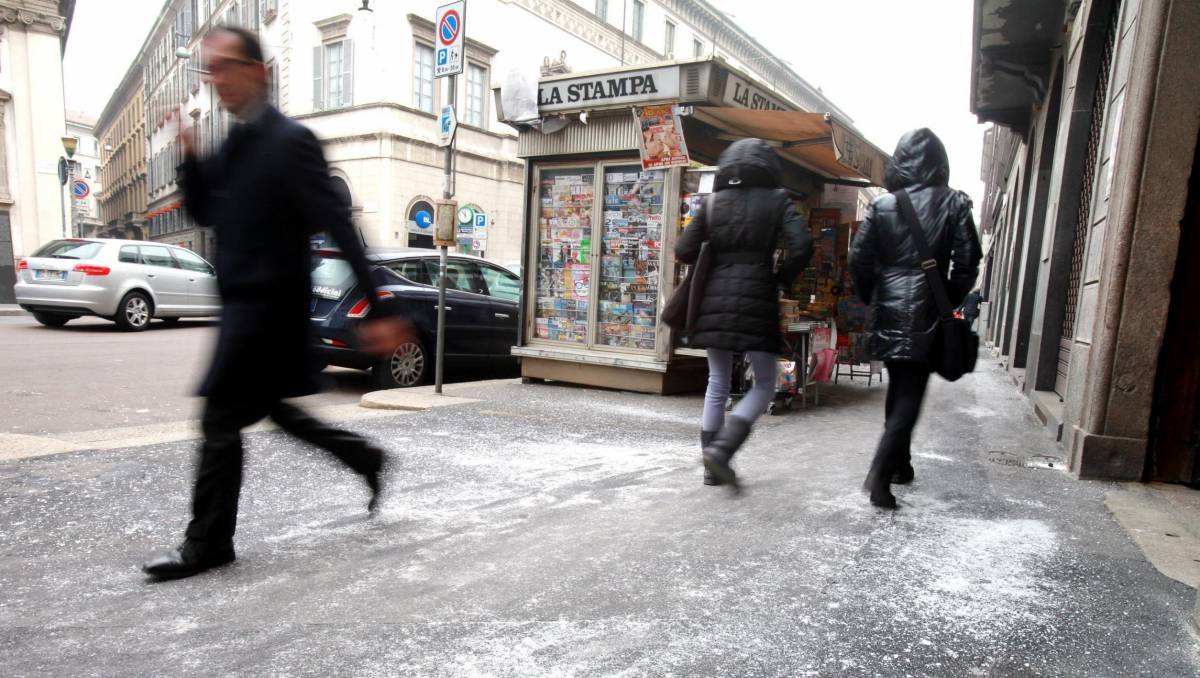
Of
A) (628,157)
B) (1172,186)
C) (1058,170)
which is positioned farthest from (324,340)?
(1058,170)

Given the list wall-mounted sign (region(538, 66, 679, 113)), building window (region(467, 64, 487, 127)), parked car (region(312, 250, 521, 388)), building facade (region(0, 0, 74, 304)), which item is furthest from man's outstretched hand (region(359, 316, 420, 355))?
building facade (region(0, 0, 74, 304))

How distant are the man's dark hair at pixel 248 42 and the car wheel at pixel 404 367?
5.49 meters

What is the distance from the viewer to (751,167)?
13.0 ft

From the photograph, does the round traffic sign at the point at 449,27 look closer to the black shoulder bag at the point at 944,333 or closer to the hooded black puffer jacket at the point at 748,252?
the hooded black puffer jacket at the point at 748,252

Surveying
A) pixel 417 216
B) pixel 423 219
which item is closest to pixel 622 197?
pixel 423 219

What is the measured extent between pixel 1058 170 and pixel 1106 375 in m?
4.59

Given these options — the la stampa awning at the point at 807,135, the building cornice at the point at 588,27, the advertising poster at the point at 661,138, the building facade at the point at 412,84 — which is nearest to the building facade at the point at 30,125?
the building facade at the point at 412,84

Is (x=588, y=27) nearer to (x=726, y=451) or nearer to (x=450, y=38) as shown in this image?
(x=450, y=38)

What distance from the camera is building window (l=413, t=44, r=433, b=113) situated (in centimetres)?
2438

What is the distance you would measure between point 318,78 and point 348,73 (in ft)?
4.69

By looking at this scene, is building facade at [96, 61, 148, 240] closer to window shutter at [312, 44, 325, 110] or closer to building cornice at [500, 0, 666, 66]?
window shutter at [312, 44, 325, 110]

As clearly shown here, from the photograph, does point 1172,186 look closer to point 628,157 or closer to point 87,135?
point 628,157

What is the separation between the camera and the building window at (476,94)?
26984 mm

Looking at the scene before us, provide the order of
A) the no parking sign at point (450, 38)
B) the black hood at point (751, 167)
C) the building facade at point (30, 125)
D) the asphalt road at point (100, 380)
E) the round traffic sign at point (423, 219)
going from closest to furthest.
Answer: the black hood at point (751, 167) → the asphalt road at point (100, 380) → the no parking sign at point (450, 38) → the round traffic sign at point (423, 219) → the building facade at point (30, 125)
